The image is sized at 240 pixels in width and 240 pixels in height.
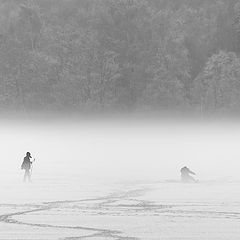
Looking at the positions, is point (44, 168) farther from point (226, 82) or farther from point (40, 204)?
point (226, 82)

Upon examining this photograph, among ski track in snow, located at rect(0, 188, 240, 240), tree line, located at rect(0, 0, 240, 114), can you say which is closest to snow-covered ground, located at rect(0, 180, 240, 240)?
ski track in snow, located at rect(0, 188, 240, 240)

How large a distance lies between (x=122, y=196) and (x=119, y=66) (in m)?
64.0

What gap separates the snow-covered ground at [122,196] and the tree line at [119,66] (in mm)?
15690

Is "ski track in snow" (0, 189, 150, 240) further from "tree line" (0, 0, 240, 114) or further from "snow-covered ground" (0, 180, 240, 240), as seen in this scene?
"tree line" (0, 0, 240, 114)

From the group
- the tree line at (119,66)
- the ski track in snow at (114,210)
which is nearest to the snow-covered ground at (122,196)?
the ski track in snow at (114,210)

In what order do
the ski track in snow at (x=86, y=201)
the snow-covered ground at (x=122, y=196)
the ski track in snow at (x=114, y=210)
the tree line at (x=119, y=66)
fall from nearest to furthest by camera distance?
the ski track in snow at (x=86, y=201) → the ski track in snow at (x=114, y=210) → the snow-covered ground at (x=122, y=196) → the tree line at (x=119, y=66)

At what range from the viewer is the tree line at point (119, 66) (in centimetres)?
8494

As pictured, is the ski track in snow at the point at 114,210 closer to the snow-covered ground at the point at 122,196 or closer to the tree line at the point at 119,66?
the snow-covered ground at the point at 122,196

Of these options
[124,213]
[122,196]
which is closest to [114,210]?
[124,213]

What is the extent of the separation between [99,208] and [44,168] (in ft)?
74.2

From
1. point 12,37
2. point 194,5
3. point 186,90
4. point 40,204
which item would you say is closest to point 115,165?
point 40,204

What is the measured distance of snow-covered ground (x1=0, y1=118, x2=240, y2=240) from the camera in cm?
1798

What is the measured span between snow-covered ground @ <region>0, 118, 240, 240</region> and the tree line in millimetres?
15690

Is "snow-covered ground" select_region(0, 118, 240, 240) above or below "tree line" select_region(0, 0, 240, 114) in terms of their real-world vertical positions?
below
